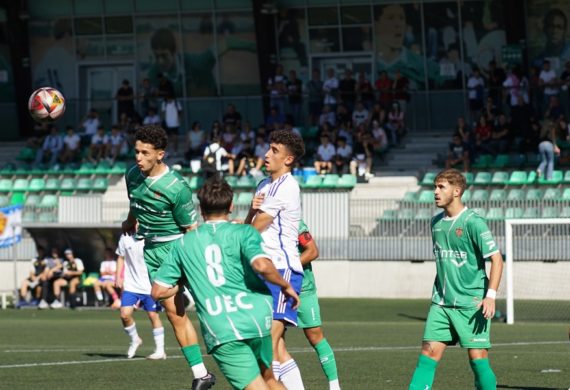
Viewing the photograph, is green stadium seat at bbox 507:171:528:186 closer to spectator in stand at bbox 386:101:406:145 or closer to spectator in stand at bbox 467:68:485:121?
spectator in stand at bbox 467:68:485:121

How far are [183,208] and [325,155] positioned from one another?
21838 mm

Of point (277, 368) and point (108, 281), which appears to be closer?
point (277, 368)

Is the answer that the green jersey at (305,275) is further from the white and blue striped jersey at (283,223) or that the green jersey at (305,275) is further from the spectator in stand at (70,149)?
the spectator in stand at (70,149)

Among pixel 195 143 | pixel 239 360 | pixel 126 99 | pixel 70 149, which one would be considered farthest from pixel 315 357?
pixel 126 99

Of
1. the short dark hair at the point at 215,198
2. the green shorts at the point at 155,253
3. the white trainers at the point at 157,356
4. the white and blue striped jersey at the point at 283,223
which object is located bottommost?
the white trainers at the point at 157,356

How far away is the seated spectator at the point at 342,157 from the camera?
32.6 metres

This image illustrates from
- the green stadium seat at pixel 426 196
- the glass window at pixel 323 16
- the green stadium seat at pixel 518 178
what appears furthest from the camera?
the glass window at pixel 323 16

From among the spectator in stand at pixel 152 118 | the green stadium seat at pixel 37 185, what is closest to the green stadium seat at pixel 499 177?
the spectator in stand at pixel 152 118

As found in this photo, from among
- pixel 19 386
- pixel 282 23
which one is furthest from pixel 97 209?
pixel 19 386

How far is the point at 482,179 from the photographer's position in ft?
99.2

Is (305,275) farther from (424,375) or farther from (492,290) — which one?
(492,290)

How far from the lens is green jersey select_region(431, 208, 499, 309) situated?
9.88 meters

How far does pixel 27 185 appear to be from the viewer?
35.3 m

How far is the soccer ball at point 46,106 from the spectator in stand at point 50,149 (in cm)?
2192
